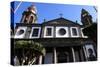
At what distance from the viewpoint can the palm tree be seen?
3688 millimetres

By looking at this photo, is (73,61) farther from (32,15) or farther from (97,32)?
(32,15)

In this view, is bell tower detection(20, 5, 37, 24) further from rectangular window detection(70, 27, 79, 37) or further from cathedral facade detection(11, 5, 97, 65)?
rectangular window detection(70, 27, 79, 37)

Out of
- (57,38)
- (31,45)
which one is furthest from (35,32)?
(57,38)

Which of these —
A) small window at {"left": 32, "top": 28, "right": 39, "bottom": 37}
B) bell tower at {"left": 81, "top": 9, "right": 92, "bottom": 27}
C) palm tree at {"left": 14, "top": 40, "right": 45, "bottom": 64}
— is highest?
bell tower at {"left": 81, "top": 9, "right": 92, "bottom": 27}

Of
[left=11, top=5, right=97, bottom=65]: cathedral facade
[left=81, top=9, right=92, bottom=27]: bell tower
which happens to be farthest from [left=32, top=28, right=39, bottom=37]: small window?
[left=81, top=9, right=92, bottom=27]: bell tower

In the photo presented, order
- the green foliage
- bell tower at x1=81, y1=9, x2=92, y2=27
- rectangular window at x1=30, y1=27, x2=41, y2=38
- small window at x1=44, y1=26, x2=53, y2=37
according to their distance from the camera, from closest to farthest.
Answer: the green foliage → rectangular window at x1=30, y1=27, x2=41, y2=38 → small window at x1=44, y1=26, x2=53, y2=37 → bell tower at x1=81, y1=9, x2=92, y2=27

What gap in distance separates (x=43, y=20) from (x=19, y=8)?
0.46 meters

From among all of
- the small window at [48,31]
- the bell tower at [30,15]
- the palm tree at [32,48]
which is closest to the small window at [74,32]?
the small window at [48,31]

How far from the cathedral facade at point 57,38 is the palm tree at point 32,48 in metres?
0.04

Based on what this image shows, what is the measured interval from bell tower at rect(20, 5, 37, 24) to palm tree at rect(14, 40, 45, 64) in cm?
35

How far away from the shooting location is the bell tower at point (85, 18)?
4176 mm

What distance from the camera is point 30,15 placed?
380 centimetres
